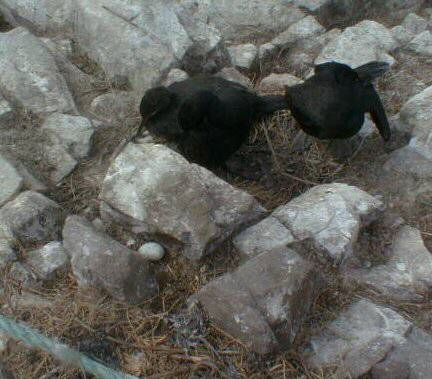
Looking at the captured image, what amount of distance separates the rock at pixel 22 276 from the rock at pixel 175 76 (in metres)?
1.77

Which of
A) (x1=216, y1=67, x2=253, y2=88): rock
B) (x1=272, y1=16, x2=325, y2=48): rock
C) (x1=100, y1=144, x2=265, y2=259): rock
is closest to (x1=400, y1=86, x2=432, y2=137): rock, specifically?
(x1=216, y1=67, x2=253, y2=88): rock

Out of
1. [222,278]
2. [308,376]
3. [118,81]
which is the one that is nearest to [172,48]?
[118,81]

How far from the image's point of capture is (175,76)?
4.45 m

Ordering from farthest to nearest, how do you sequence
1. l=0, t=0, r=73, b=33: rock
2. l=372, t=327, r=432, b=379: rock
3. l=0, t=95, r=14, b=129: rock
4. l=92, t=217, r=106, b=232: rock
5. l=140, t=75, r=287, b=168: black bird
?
l=0, t=0, r=73, b=33: rock → l=0, t=95, r=14, b=129: rock → l=140, t=75, r=287, b=168: black bird → l=92, t=217, r=106, b=232: rock → l=372, t=327, r=432, b=379: rock

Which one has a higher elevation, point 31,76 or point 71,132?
point 31,76

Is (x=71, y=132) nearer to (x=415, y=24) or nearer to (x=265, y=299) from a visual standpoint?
(x=265, y=299)

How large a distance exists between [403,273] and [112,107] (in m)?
2.18

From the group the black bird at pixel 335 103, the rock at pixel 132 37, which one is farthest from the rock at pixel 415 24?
the rock at pixel 132 37

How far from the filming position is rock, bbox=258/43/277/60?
198 inches

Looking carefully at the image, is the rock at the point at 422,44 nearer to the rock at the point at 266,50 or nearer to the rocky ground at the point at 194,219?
the rocky ground at the point at 194,219

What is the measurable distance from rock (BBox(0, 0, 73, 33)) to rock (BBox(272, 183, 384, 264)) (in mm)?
2464

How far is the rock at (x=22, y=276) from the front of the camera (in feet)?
10.3

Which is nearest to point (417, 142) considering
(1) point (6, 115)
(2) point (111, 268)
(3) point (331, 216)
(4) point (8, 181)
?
(3) point (331, 216)

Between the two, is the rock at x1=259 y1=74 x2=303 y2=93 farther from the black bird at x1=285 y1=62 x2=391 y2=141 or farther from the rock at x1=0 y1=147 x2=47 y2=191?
the rock at x1=0 y1=147 x2=47 y2=191
